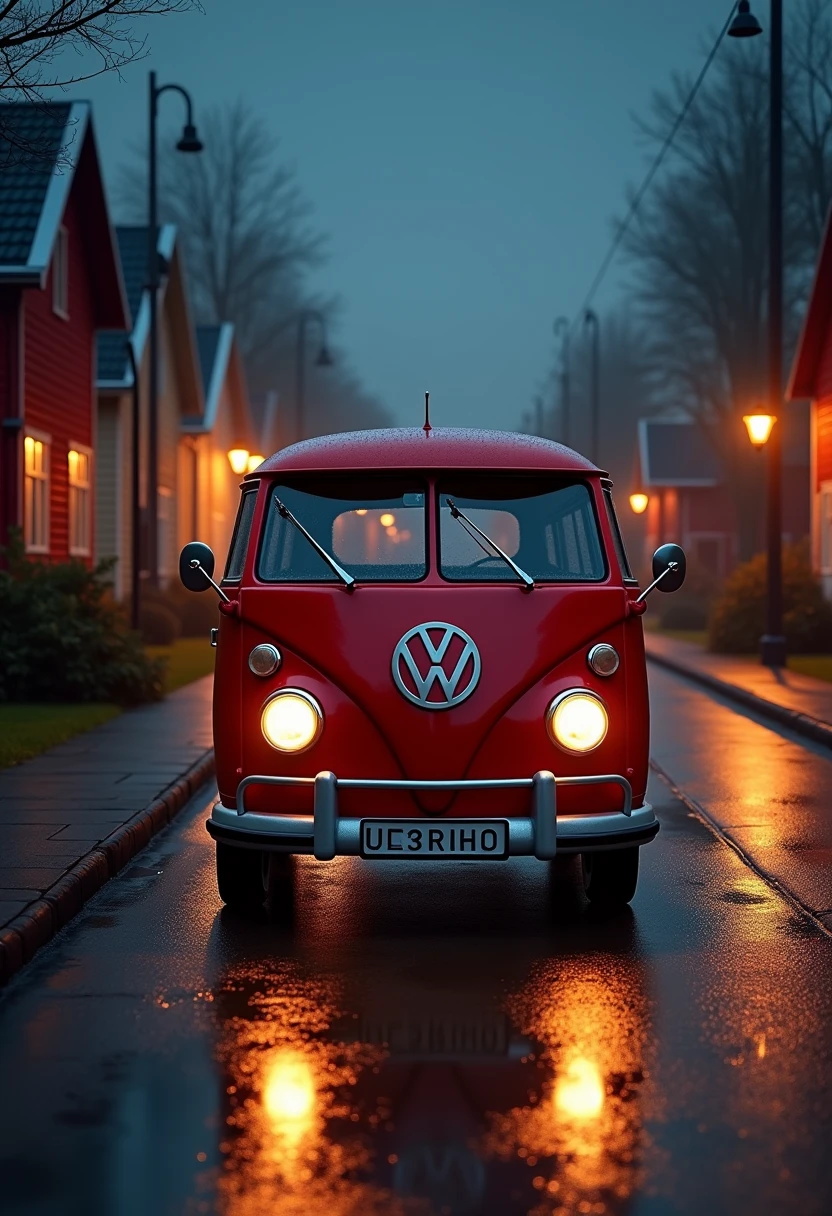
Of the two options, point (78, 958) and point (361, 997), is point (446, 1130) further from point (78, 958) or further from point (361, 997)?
point (78, 958)

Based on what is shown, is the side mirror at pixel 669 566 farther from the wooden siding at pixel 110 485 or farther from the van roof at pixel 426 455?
the wooden siding at pixel 110 485

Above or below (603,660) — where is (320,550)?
above

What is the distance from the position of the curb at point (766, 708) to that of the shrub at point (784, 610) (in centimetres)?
264

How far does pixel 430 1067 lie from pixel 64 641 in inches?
480

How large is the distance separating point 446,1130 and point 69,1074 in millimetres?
1193

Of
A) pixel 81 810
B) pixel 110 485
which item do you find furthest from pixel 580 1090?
pixel 110 485

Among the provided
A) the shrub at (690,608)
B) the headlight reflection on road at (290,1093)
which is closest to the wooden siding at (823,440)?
the shrub at (690,608)

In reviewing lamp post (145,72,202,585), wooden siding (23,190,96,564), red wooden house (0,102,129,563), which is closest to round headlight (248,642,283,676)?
red wooden house (0,102,129,563)

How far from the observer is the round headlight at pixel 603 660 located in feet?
23.6

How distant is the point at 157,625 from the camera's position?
97.8ft

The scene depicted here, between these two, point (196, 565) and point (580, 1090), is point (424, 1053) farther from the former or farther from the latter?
point (196, 565)

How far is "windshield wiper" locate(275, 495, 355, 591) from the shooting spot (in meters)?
7.34

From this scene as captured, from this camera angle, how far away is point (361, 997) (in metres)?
6.10

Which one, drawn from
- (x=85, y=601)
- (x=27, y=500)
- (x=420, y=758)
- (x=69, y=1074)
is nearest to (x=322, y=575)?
(x=420, y=758)
